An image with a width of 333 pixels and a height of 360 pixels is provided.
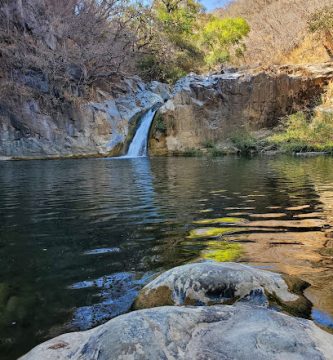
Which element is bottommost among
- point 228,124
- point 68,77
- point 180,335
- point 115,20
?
point 180,335

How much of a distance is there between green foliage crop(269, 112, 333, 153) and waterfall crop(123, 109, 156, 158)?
703 cm

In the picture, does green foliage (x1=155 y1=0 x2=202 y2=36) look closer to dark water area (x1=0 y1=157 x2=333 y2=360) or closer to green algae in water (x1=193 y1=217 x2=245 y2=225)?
dark water area (x1=0 y1=157 x2=333 y2=360)

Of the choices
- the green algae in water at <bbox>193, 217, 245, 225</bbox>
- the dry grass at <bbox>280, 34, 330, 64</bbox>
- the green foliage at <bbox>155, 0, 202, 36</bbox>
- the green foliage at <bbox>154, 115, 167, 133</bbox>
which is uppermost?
the green foliage at <bbox>155, 0, 202, 36</bbox>

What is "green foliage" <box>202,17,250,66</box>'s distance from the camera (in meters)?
33.1

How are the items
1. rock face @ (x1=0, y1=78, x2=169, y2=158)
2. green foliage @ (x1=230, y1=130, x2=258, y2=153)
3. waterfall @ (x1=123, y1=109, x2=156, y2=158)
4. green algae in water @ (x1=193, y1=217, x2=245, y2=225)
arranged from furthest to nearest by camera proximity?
waterfall @ (x1=123, y1=109, x2=156, y2=158) → rock face @ (x1=0, y1=78, x2=169, y2=158) → green foliage @ (x1=230, y1=130, x2=258, y2=153) → green algae in water @ (x1=193, y1=217, x2=245, y2=225)

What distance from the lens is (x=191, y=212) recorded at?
6293 millimetres

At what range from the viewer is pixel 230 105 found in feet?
74.6

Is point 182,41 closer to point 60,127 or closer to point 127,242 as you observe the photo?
point 60,127

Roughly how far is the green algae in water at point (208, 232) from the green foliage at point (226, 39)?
97.8ft

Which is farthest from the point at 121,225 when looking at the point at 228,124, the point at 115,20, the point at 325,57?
the point at 115,20

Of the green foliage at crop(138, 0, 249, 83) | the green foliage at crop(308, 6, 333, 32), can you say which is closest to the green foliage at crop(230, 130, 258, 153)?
the green foliage at crop(308, 6, 333, 32)

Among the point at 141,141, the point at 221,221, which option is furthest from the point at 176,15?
the point at 221,221

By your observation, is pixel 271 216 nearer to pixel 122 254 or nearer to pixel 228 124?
pixel 122 254

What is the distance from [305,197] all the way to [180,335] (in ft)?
19.5
